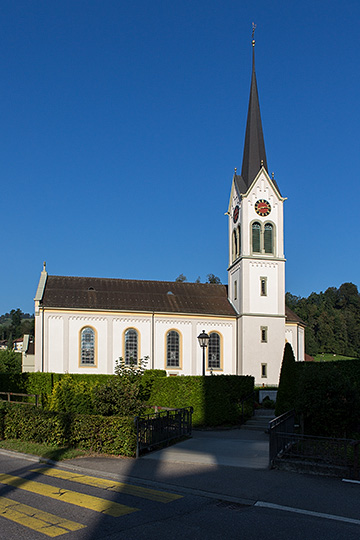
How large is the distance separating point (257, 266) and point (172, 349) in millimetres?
10070

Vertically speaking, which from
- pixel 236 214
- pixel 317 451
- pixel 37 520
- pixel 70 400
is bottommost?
pixel 37 520

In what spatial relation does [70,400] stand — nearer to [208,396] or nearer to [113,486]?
[113,486]

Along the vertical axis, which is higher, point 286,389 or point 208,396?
point 286,389

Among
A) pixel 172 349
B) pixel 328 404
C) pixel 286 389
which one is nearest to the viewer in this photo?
pixel 328 404

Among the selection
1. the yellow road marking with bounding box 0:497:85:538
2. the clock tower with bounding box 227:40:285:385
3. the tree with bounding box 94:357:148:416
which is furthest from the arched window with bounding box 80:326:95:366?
the yellow road marking with bounding box 0:497:85:538

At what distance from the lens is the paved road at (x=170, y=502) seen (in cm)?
814

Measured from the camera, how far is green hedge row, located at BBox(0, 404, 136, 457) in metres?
15.0

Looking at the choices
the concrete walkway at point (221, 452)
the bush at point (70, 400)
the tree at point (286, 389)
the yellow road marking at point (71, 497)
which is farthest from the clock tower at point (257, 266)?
the yellow road marking at point (71, 497)

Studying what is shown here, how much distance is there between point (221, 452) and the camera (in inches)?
623

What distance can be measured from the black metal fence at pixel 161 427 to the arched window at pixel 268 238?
25.3 m

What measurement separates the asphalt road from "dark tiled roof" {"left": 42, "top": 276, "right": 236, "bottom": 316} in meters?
27.2

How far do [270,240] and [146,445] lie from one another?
29846 mm

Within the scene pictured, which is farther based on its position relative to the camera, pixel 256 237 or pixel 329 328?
pixel 329 328

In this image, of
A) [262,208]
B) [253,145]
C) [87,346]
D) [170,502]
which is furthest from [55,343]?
[170,502]
